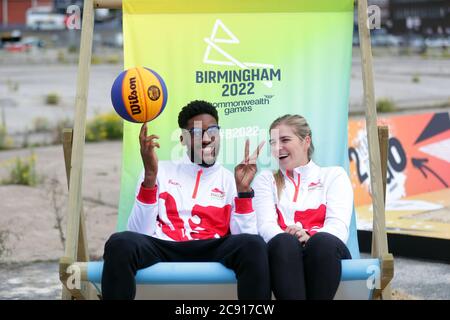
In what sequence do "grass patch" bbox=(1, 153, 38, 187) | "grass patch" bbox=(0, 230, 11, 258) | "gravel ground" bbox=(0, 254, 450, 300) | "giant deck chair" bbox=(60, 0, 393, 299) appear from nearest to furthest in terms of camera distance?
"giant deck chair" bbox=(60, 0, 393, 299), "gravel ground" bbox=(0, 254, 450, 300), "grass patch" bbox=(0, 230, 11, 258), "grass patch" bbox=(1, 153, 38, 187)

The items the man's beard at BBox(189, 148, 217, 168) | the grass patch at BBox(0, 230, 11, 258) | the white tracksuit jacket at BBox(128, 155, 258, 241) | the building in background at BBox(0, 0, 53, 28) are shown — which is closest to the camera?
the white tracksuit jacket at BBox(128, 155, 258, 241)

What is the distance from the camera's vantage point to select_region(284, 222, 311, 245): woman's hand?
3.43 m

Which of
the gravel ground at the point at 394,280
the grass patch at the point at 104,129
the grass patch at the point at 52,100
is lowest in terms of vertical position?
the gravel ground at the point at 394,280

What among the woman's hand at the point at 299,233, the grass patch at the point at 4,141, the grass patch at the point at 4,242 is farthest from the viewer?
the grass patch at the point at 4,141

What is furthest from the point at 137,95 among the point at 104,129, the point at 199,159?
the point at 104,129

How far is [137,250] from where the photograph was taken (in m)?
3.28

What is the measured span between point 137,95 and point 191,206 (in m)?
0.52

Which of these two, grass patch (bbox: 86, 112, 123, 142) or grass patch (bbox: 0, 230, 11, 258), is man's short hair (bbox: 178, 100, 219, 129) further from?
grass patch (bbox: 86, 112, 123, 142)

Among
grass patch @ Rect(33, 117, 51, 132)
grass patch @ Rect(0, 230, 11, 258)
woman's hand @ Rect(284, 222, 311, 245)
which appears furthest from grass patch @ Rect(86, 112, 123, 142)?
woman's hand @ Rect(284, 222, 311, 245)

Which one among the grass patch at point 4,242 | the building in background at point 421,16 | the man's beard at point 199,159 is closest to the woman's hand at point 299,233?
the man's beard at point 199,159

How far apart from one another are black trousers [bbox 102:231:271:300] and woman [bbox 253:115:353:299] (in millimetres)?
70

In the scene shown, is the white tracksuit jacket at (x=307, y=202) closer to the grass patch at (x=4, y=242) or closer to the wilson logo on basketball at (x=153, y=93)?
the wilson logo on basketball at (x=153, y=93)

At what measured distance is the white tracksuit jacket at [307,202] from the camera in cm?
362
